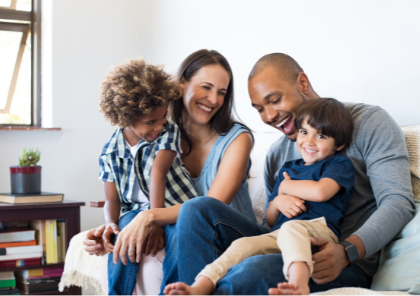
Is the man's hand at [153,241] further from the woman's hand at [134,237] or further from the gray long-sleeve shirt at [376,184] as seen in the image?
the gray long-sleeve shirt at [376,184]

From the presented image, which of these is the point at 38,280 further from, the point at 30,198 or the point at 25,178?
the point at 25,178

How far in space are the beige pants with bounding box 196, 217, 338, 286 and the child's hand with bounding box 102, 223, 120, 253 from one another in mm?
469

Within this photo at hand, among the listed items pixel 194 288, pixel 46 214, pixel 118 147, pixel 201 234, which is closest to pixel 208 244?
pixel 201 234

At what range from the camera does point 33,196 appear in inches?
99.0

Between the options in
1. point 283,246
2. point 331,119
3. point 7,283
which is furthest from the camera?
point 7,283

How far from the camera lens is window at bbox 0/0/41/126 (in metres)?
3.20

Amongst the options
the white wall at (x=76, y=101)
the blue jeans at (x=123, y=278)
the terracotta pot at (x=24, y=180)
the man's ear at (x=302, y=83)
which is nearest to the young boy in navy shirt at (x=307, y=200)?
the man's ear at (x=302, y=83)

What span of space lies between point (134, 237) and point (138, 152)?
33cm

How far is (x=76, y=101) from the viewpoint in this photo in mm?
3215

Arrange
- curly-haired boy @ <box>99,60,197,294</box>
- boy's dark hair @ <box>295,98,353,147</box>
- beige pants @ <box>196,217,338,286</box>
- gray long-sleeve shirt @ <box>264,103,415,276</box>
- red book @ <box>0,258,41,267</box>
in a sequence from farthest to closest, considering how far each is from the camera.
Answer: red book @ <box>0,258,41,267</box>
curly-haired boy @ <box>99,60,197,294</box>
boy's dark hair @ <box>295,98,353,147</box>
gray long-sleeve shirt @ <box>264,103,415,276</box>
beige pants @ <box>196,217,338,286</box>

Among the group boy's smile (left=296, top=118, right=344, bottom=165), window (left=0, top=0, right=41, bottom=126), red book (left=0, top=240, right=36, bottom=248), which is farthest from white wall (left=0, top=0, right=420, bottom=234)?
red book (left=0, top=240, right=36, bottom=248)

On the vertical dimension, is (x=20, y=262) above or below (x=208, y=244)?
below

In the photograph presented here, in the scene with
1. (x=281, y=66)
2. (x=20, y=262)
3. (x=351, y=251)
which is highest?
(x=281, y=66)

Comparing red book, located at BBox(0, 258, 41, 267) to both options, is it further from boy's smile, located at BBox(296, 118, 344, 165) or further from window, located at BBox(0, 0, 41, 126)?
boy's smile, located at BBox(296, 118, 344, 165)
